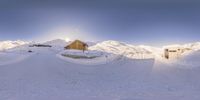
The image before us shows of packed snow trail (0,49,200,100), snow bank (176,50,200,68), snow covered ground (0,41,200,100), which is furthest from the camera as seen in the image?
snow bank (176,50,200,68)

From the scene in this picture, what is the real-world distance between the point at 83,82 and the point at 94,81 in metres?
0.90

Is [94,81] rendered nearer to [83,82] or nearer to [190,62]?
[83,82]

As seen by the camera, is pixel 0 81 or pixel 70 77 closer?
pixel 0 81

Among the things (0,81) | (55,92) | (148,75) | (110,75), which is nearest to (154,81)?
(148,75)

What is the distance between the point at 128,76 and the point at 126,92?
7479mm

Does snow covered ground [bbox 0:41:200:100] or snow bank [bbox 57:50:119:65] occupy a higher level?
snow bank [bbox 57:50:119:65]

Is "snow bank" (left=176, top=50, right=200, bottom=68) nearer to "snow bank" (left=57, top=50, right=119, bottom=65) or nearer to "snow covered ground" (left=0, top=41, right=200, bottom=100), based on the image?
"snow covered ground" (left=0, top=41, right=200, bottom=100)

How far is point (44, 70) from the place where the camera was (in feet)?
88.6

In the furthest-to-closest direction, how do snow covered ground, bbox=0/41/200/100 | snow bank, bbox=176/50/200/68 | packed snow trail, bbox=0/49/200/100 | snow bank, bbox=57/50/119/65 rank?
snow bank, bbox=57/50/119/65 < snow bank, bbox=176/50/200/68 < snow covered ground, bbox=0/41/200/100 < packed snow trail, bbox=0/49/200/100

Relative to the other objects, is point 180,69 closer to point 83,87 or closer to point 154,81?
point 154,81

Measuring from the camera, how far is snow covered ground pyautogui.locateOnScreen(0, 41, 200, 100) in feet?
55.9

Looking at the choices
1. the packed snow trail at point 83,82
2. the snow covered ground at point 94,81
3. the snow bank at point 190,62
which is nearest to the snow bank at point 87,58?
the snow covered ground at point 94,81

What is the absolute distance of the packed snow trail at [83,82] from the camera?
660 inches

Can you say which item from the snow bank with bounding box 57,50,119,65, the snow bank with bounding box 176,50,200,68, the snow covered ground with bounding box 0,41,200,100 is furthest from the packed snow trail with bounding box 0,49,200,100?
the snow bank with bounding box 176,50,200,68
